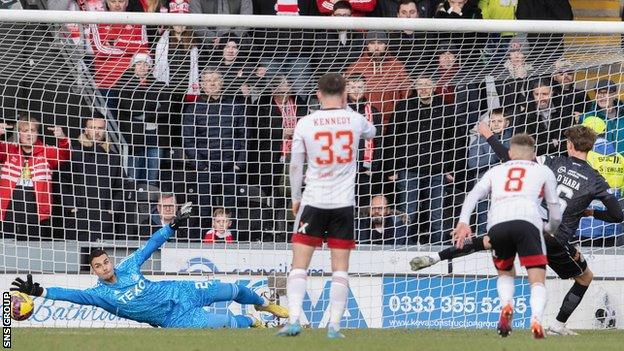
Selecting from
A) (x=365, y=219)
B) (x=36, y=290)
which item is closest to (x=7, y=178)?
(x=36, y=290)

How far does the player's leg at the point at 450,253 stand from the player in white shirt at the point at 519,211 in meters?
1.34

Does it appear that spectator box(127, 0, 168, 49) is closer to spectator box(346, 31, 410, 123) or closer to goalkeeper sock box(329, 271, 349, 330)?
spectator box(346, 31, 410, 123)

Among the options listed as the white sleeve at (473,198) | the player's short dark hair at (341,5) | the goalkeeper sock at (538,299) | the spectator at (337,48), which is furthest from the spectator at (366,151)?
the goalkeeper sock at (538,299)

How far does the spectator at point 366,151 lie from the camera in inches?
598

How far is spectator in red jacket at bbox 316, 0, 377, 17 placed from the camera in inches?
649

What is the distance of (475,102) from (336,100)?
15.8 ft

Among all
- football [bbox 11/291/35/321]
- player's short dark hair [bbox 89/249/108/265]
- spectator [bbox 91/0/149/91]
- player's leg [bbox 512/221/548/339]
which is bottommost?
football [bbox 11/291/35/321]

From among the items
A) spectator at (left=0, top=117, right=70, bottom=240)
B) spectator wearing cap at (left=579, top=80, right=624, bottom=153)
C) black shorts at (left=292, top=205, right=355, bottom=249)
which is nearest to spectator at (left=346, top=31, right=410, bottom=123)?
spectator wearing cap at (left=579, top=80, right=624, bottom=153)

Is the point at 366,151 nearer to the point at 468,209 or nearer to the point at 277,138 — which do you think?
the point at 277,138

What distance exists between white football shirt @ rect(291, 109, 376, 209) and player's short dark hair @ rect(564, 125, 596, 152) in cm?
265

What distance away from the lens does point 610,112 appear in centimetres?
Answer: 1546

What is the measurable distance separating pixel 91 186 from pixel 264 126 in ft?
6.39

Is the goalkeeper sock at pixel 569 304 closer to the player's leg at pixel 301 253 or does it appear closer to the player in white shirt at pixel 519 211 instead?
the player in white shirt at pixel 519 211
